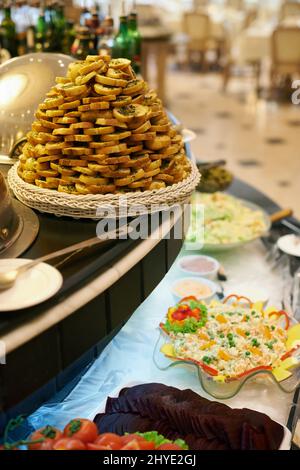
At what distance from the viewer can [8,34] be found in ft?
13.5

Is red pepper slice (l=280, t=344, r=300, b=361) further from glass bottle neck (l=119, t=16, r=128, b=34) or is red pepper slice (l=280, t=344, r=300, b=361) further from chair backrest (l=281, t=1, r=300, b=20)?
chair backrest (l=281, t=1, r=300, b=20)

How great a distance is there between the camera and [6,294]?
4.82 ft

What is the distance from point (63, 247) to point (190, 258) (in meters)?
1.37

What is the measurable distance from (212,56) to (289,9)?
229cm

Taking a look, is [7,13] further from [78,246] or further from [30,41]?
[78,246]

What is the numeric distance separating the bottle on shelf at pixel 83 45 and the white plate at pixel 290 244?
1502 millimetres

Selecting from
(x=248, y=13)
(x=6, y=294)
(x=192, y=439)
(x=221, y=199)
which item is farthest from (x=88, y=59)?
(x=248, y=13)

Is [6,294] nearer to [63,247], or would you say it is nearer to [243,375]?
[63,247]

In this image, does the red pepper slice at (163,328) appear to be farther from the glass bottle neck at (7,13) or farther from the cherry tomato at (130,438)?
the glass bottle neck at (7,13)

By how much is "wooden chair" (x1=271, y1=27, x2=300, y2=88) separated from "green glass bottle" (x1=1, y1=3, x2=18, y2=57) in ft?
19.7

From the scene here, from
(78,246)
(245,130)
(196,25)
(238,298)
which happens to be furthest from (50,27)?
(196,25)

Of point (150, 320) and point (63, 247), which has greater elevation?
point (63, 247)

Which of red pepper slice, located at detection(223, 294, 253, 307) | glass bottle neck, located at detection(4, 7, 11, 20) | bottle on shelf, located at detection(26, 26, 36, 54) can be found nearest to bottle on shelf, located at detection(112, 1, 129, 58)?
bottle on shelf, located at detection(26, 26, 36, 54)

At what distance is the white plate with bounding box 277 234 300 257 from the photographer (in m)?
3.02
